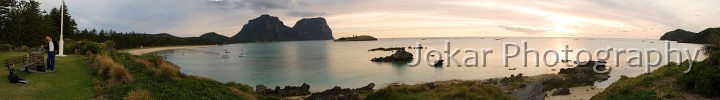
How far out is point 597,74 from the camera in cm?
5638

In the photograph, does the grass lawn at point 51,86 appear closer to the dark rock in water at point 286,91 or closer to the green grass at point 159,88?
the green grass at point 159,88

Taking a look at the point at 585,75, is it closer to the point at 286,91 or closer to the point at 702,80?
the point at 702,80

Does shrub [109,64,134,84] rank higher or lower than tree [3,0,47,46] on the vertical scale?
lower

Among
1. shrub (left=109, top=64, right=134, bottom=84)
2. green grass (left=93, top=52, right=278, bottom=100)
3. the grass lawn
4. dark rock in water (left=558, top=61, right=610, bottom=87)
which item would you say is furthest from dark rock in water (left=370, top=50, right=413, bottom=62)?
shrub (left=109, top=64, right=134, bottom=84)

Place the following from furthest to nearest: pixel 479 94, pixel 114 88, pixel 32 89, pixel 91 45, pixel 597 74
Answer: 1. pixel 597 74
2. pixel 91 45
3. pixel 479 94
4. pixel 114 88
5. pixel 32 89

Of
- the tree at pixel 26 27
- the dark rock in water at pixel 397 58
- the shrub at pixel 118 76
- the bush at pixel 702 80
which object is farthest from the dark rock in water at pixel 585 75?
the tree at pixel 26 27

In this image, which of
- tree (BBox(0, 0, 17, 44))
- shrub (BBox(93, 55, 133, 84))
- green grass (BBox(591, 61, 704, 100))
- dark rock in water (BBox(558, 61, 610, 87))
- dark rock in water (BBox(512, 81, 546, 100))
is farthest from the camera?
tree (BBox(0, 0, 17, 44))

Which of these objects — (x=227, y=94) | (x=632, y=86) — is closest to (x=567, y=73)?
(x=632, y=86)

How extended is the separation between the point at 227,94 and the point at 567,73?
50468 millimetres

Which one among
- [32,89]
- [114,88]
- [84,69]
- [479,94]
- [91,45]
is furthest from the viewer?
[91,45]

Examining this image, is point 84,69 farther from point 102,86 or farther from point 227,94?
point 227,94

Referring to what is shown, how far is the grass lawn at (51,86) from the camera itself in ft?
45.3

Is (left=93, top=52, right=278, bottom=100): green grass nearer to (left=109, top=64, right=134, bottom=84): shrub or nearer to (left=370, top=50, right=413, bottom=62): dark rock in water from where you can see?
(left=109, top=64, right=134, bottom=84): shrub

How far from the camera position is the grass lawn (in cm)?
1382
